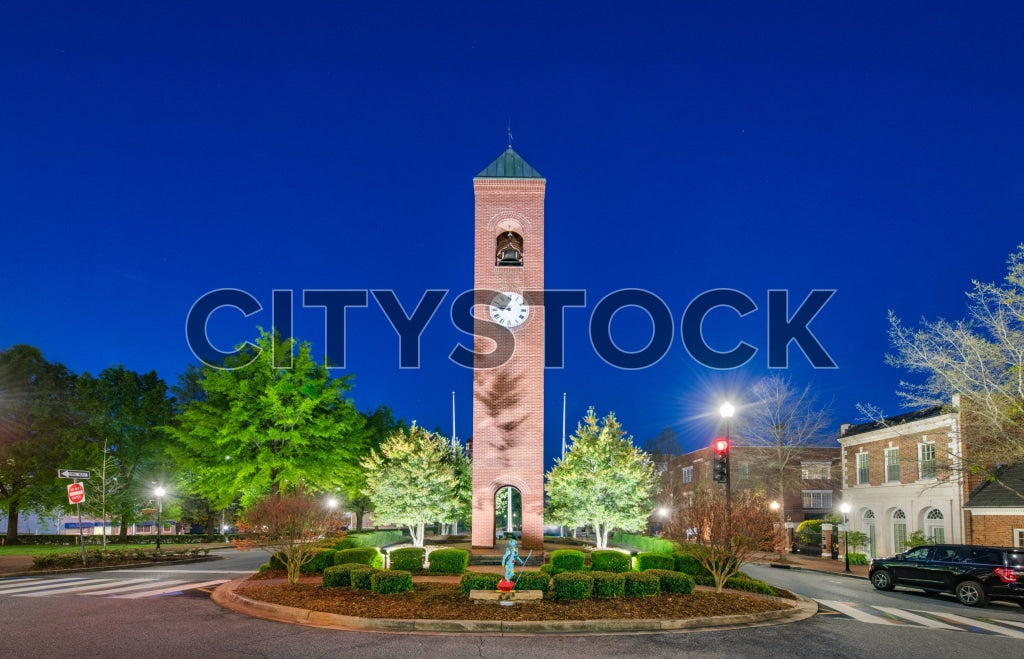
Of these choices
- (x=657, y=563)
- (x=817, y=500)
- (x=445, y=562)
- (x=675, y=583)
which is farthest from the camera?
(x=817, y=500)

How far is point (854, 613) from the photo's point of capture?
1598 centimetres

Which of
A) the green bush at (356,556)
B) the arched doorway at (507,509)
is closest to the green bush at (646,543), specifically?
the arched doorway at (507,509)

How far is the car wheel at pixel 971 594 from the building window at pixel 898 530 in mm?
17089

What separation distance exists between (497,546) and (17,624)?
64.2ft

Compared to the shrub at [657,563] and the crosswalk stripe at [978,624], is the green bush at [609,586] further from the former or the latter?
the crosswalk stripe at [978,624]

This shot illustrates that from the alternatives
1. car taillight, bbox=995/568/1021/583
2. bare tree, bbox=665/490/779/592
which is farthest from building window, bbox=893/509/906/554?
bare tree, bbox=665/490/779/592

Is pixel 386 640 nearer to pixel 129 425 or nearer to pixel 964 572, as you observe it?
pixel 964 572

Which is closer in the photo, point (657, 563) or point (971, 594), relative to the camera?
point (971, 594)

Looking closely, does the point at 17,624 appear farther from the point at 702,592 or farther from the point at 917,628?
the point at 917,628

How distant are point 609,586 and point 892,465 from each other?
27.3 m

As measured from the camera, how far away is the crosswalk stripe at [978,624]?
13.8m

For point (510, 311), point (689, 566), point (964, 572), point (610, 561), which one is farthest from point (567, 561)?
point (510, 311)

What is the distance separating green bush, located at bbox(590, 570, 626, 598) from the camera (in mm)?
15633

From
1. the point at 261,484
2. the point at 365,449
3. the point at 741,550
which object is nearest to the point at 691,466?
the point at 365,449
